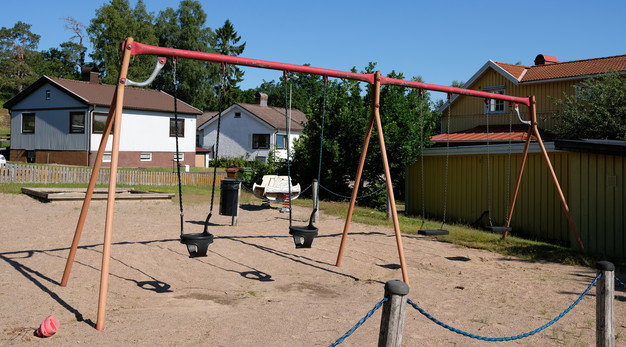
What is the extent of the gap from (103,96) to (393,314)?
34.6m

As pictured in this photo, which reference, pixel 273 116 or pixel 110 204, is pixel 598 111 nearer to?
pixel 110 204

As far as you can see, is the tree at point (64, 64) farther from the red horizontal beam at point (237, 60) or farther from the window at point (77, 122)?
the red horizontal beam at point (237, 60)

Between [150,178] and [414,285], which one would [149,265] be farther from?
[150,178]

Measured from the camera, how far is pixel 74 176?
74.5 feet

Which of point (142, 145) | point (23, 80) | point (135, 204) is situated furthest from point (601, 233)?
point (23, 80)

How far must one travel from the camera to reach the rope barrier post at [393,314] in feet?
12.2

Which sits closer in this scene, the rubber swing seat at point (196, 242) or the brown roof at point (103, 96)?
the rubber swing seat at point (196, 242)

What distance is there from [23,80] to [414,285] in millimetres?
67002

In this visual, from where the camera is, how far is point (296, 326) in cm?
598

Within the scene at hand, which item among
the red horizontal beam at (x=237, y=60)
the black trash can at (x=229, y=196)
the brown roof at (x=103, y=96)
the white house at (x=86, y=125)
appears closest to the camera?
the red horizontal beam at (x=237, y=60)

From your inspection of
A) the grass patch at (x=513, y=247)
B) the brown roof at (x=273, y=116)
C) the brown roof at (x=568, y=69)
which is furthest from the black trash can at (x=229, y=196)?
the brown roof at (x=273, y=116)

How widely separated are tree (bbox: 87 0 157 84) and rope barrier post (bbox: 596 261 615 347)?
56.1 m

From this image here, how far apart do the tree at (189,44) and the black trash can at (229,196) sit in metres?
50.0

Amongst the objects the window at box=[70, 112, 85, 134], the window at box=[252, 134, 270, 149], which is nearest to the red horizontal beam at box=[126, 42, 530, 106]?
the window at box=[70, 112, 85, 134]
